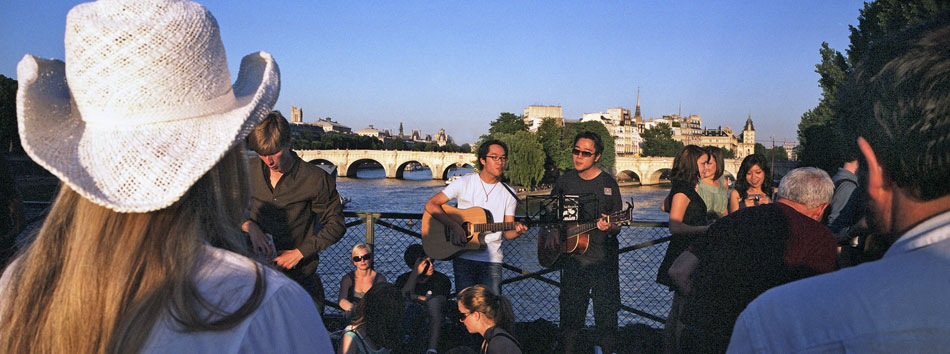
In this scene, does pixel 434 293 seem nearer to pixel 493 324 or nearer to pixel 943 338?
pixel 493 324

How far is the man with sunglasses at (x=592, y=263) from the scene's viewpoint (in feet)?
14.1

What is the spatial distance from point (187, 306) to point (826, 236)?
2354mm

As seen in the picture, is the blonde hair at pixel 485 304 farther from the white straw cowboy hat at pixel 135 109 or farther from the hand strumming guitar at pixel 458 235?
the white straw cowboy hat at pixel 135 109

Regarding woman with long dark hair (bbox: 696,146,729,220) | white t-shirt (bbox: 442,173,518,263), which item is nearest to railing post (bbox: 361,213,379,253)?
white t-shirt (bbox: 442,173,518,263)

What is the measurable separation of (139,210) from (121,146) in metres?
0.12

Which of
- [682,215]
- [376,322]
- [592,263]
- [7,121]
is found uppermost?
[7,121]

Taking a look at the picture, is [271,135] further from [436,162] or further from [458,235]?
[436,162]

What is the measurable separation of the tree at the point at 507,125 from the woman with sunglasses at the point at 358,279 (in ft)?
199

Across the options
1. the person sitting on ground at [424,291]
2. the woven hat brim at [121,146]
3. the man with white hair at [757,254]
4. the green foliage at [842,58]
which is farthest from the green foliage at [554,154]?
the woven hat brim at [121,146]

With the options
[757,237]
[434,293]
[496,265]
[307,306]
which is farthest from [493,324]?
[307,306]

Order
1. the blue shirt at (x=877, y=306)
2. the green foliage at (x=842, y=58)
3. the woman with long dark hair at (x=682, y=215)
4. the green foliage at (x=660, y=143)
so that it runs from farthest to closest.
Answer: the green foliage at (x=660, y=143) < the green foliage at (x=842, y=58) < the woman with long dark hair at (x=682, y=215) < the blue shirt at (x=877, y=306)

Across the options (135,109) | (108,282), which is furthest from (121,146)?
(108,282)

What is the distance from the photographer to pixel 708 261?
2514mm

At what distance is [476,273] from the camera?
443 centimetres
